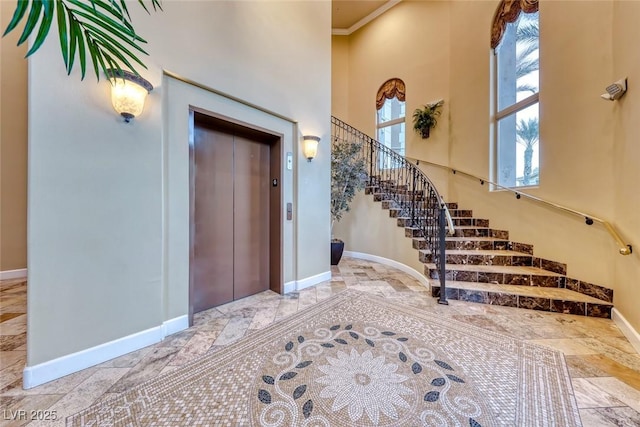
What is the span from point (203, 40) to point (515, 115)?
4.67m

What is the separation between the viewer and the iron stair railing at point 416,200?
3096 millimetres

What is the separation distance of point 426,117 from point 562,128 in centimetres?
280

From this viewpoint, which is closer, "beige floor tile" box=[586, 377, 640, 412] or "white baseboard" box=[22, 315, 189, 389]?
"beige floor tile" box=[586, 377, 640, 412]

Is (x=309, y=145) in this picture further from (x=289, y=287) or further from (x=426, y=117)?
(x=426, y=117)

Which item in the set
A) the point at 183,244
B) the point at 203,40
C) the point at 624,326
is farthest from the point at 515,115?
the point at 183,244

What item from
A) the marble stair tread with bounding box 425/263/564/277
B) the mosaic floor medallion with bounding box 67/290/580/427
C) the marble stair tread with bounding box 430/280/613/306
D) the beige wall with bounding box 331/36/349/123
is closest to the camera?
the mosaic floor medallion with bounding box 67/290/580/427

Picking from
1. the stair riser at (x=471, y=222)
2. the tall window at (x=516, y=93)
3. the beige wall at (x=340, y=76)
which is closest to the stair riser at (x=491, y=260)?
the stair riser at (x=471, y=222)

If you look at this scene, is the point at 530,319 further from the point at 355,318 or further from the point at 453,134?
the point at 453,134

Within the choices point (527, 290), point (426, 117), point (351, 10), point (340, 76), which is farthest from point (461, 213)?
point (351, 10)

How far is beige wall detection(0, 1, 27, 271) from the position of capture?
11.4 feet

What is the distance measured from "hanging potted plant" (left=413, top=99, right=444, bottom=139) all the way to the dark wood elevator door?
4.06 m

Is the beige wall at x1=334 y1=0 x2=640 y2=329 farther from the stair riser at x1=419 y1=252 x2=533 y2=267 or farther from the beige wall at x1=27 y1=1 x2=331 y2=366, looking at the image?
the beige wall at x1=27 y1=1 x2=331 y2=366

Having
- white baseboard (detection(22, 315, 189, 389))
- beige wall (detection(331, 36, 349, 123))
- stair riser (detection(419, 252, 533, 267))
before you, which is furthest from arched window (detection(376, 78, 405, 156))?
white baseboard (detection(22, 315, 189, 389))

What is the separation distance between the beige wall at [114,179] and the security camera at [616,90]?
11.7 ft
